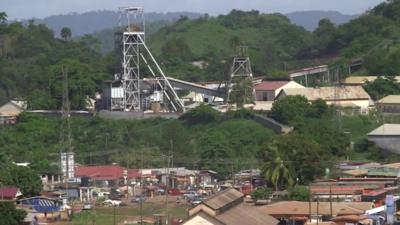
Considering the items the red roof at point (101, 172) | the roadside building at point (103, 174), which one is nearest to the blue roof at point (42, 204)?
the roadside building at point (103, 174)

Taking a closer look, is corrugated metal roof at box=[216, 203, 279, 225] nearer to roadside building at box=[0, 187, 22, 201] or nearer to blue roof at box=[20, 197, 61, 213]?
blue roof at box=[20, 197, 61, 213]

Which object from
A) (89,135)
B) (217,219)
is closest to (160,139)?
(89,135)

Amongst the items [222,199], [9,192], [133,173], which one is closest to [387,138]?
[133,173]

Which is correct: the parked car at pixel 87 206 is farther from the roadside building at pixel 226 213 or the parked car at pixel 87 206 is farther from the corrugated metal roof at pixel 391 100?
the corrugated metal roof at pixel 391 100

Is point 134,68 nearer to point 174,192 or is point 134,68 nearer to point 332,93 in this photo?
point 332,93

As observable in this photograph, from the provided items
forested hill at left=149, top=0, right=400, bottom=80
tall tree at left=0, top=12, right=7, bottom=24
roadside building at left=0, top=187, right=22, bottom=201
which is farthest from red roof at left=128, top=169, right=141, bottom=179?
tall tree at left=0, top=12, right=7, bottom=24
